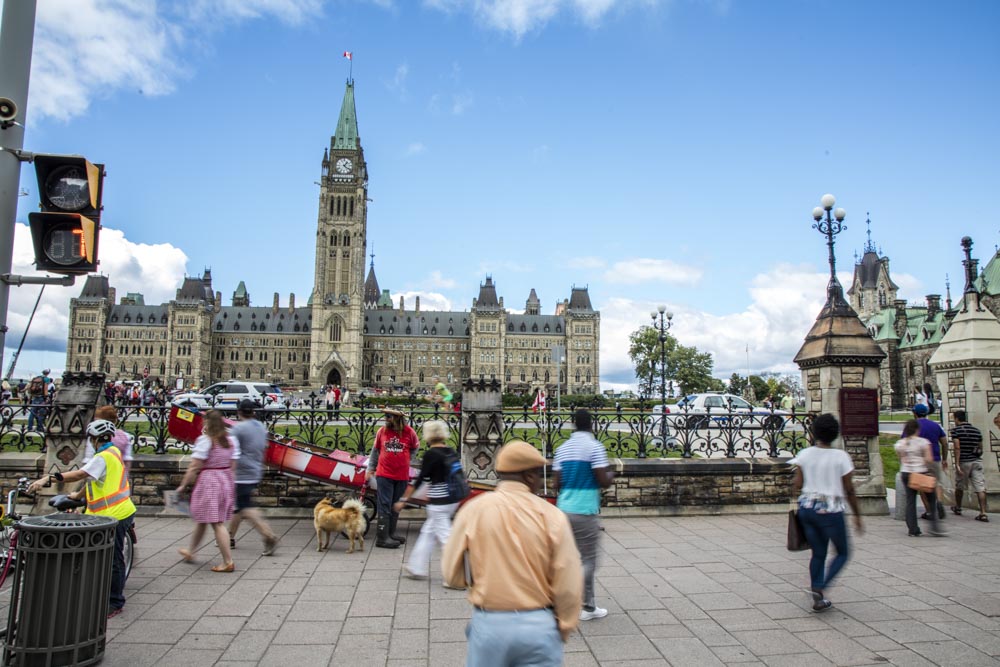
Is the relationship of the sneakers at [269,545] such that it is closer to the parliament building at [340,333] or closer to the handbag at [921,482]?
the handbag at [921,482]

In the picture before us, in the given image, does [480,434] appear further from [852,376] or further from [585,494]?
[852,376]

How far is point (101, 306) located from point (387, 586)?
5599 inches

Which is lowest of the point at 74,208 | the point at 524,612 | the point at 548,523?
the point at 524,612

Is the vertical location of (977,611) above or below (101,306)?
below

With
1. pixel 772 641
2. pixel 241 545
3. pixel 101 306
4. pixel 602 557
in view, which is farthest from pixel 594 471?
pixel 101 306

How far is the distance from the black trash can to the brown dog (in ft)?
12.3

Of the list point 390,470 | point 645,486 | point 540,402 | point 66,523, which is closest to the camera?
point 66,523

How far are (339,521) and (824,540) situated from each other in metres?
5.85

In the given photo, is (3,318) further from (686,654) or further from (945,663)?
(945,663)

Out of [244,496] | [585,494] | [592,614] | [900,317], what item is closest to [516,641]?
[585,494]

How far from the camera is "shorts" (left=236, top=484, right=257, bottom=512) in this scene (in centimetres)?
815

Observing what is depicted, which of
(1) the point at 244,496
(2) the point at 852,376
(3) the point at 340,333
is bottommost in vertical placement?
(1) the point at 244,496

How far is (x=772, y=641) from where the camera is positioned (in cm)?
545

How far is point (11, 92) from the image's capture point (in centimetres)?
403
